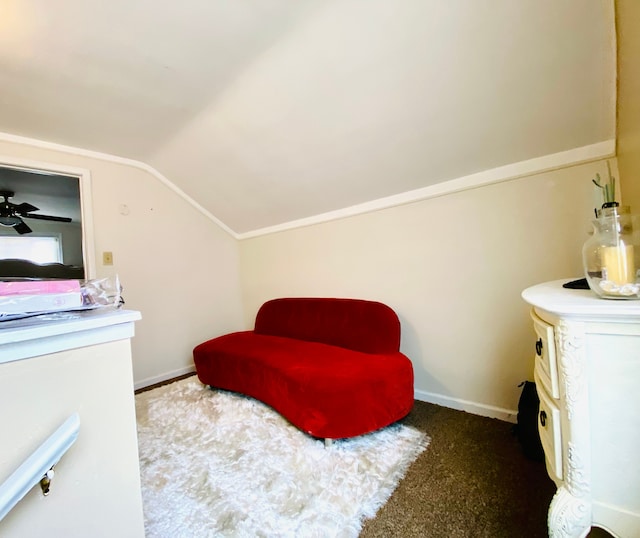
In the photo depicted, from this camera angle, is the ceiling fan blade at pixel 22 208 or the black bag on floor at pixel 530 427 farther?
the ceiling fan blade at pixel 22 208

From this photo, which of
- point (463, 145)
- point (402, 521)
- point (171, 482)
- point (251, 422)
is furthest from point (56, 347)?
point (463, 145)

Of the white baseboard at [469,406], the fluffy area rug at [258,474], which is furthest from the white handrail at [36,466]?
the white baseboard at [469,406]

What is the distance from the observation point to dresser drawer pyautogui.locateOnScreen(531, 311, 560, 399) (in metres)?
0.86

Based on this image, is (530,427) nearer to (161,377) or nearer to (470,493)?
(470,493)

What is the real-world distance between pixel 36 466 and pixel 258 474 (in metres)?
1.21

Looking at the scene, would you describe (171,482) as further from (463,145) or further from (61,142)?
(61,142)

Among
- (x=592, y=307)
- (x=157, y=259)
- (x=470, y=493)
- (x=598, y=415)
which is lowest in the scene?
(x=470, y=493)

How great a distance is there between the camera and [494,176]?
1863 millimetres

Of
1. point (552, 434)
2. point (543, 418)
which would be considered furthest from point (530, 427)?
point (552, 434)

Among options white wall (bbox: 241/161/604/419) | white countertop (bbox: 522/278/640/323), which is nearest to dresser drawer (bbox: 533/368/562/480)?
white countertop (bbox: 522/278/640/323)

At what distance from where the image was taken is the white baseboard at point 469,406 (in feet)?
6.12

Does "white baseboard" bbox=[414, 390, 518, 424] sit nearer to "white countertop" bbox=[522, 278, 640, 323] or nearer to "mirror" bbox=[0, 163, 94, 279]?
"white countertop" bbox=[522, 278, 640, 323]

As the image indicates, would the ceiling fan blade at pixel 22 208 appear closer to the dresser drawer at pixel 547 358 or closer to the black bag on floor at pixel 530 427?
the dresser drawer at pixel 547 358

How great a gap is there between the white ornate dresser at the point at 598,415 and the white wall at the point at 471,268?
1.11 meters
